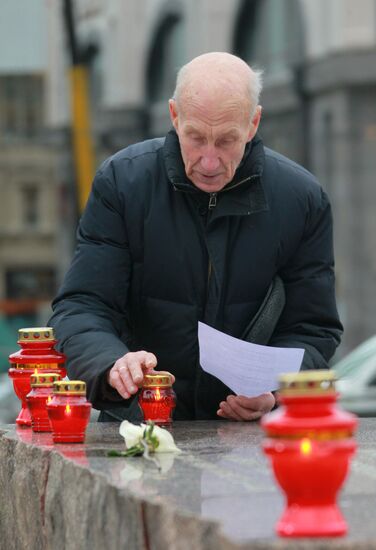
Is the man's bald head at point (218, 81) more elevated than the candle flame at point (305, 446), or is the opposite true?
the man's bald head at point (218, 81)

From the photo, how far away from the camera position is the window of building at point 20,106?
6259 centimetres

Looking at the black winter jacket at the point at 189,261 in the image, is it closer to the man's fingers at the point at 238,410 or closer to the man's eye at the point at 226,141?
the man's fingers at the point at 238,410

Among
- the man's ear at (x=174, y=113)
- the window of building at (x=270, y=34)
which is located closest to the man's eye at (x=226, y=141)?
the man's ear at (x=174, y=113)

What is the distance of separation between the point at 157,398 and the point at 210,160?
677 mm

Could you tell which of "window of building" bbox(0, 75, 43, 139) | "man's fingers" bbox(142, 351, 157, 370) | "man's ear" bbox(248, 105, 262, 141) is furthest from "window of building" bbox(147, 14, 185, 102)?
"man's fingers" bbox(142, 351, 157, 370)

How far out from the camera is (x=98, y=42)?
50000mm

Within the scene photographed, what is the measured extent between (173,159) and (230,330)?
0.54m

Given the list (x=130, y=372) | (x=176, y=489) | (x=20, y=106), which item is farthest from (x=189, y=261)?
(x=20, y=106)

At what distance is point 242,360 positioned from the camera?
5176mm

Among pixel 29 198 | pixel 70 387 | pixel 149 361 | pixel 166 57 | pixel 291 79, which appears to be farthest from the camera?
pixel 29 198

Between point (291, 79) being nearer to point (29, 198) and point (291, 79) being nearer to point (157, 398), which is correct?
point (29, 198)

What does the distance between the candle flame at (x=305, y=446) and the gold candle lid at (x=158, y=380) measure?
1.85 meters

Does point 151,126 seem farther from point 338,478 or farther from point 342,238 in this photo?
point 338,478

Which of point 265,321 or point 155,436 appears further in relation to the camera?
point 265,321
